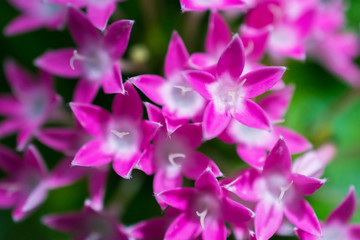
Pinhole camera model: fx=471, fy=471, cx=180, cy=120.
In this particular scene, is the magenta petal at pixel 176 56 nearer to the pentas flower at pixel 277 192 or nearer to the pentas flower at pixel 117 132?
the pentas flower at pixel 117 132

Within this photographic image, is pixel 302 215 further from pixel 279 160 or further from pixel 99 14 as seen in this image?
pixel 99 14

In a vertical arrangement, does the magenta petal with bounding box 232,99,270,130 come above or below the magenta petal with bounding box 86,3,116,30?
below

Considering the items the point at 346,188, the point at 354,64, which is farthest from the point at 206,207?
the point at 354,64

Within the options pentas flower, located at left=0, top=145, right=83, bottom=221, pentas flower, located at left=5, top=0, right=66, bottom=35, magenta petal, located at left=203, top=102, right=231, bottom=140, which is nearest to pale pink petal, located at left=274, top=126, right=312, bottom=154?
magenta petal, located at left=203, top=102, right=231, bottom=140

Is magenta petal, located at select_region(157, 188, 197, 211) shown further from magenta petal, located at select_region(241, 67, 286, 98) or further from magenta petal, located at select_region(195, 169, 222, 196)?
magenta petal, located at select_region(241, 67, 286, 98)

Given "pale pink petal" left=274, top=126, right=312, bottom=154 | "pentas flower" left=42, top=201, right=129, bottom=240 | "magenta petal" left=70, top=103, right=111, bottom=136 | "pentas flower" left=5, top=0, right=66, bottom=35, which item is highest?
"pentas flower" left=5, top=0, right=66, bottom=35

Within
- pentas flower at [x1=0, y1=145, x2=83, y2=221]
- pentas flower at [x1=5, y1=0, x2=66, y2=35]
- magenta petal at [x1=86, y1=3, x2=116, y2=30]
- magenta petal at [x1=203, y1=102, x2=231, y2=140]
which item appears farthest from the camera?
pentas flower at [x1=5, y1=0, x2=66, y2=35]
